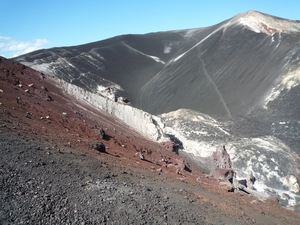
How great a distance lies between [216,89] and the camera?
36906 millimetres

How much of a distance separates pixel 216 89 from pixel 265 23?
17498 millimetres

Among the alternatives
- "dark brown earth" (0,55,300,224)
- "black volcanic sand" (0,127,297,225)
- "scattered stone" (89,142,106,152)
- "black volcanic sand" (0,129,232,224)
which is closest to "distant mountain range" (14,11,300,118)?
"dark brown earth" (0,55,300,224)

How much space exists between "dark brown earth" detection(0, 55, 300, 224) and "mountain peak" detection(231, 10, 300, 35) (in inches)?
1528

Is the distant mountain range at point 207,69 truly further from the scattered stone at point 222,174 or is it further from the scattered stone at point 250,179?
the scattered stone at point 222,174

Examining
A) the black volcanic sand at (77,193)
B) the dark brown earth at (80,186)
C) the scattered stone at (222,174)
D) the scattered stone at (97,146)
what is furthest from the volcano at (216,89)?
the black volcanic sand at (77,193)

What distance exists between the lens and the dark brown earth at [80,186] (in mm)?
6781

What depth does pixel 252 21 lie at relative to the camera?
4972 cm

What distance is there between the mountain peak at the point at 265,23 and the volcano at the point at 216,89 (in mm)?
160

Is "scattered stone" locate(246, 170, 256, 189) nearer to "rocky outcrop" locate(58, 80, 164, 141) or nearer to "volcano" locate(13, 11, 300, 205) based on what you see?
"volcano" locate(13, 11, 300, 205)

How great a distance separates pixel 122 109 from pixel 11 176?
59.9 feet

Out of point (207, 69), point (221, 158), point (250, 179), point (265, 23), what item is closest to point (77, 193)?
point (221, 158)

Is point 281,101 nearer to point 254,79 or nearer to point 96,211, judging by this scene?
point 254,79

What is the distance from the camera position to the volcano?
80.3 feet

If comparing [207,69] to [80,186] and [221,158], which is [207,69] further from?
[80,186]
